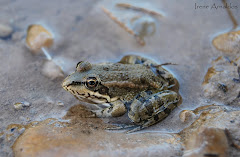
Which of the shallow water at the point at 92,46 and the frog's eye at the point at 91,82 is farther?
the shallow water at the point at 92,46

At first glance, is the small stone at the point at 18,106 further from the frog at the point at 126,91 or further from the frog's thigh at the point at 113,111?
the frog's thigh at the point at 113,111

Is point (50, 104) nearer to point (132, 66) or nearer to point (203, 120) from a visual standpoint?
point (132, 66)

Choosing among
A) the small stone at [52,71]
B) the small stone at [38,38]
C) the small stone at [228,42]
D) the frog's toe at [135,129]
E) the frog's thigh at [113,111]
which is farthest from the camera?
the small stone at [38,38]

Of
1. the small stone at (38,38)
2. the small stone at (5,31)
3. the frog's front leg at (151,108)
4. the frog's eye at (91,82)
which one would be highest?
the small stone at (5,31)

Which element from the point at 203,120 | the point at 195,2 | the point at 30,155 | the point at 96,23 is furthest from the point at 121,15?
the point at 30,155

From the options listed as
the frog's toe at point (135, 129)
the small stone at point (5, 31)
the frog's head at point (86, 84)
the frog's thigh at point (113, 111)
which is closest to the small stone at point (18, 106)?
the frog's head at point (86, 84)

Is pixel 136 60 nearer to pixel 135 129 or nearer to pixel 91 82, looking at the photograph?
pixel 91 82

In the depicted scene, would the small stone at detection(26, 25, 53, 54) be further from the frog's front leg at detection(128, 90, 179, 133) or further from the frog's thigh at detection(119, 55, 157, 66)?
the frog's front leg at detection(128, 90, 179, 133)
